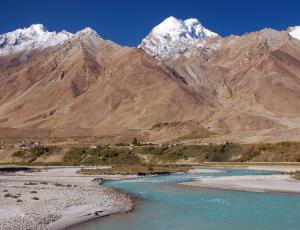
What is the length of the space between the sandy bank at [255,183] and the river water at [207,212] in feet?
13.3

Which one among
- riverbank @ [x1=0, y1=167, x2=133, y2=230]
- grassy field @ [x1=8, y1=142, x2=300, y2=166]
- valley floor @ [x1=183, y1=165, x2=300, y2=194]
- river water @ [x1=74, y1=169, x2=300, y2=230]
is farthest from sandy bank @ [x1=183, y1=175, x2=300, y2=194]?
grassy field @ [x1=8, y1=142, x2=300, y2=166]

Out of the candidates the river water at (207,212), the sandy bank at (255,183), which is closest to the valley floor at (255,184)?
the sandy bank at (255,183)

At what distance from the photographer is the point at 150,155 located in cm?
12675

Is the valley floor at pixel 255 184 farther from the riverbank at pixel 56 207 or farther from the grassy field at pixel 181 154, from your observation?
the grassy field at pixel 181 154

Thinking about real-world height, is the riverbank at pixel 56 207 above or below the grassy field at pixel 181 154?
below

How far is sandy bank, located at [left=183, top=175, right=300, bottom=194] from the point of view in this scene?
59.9m

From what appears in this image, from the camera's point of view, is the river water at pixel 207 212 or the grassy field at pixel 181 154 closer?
the river water at pixel 207 212

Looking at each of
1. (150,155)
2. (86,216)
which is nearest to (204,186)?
(86,216)

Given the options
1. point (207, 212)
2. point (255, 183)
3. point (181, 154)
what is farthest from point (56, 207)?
point (181, 154)

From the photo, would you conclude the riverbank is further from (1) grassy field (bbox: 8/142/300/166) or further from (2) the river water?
(1) grassy field (bbox: 8/142/300/166)

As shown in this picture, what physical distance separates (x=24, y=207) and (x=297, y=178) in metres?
41.0

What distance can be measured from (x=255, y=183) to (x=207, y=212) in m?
25.4

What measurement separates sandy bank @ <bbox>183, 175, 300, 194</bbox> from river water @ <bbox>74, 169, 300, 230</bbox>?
406 centimetres

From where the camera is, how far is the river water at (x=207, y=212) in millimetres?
36688
